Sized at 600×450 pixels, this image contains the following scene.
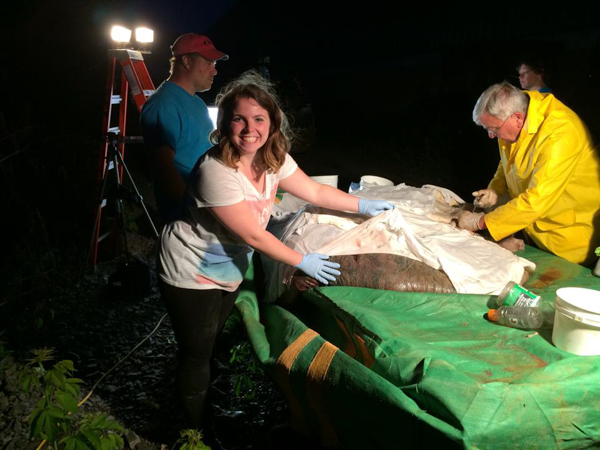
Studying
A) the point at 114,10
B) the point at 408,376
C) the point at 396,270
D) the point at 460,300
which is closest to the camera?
the point at 408,376

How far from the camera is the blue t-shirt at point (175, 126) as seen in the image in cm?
261

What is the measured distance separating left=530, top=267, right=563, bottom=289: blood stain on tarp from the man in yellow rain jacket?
28 cm

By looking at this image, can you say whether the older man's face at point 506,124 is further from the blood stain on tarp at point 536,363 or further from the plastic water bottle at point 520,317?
the blood stain on tarp at point 536,363

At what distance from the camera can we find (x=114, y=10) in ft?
26.5

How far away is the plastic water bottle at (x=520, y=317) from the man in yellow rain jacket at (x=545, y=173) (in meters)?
0.83

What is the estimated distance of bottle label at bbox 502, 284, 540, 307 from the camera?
1940mm

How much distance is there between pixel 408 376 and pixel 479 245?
1.18 m

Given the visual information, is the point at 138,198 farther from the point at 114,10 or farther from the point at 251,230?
the point at 114,10

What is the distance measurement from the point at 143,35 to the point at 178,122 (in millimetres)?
1976

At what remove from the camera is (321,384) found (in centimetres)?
177

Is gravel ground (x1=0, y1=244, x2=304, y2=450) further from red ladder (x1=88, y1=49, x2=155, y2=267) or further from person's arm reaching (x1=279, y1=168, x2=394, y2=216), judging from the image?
person's arm reaching (x1=279, y1=168, x2=394, y2=216)

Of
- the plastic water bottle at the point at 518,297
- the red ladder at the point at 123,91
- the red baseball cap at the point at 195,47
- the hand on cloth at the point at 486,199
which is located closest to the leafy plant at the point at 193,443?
the plastic water bottle at the point at 518,297

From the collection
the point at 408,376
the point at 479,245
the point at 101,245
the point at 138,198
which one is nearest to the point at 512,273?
the point at 479,245

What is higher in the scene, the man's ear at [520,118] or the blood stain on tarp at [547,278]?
the man's ear at [520,118]
